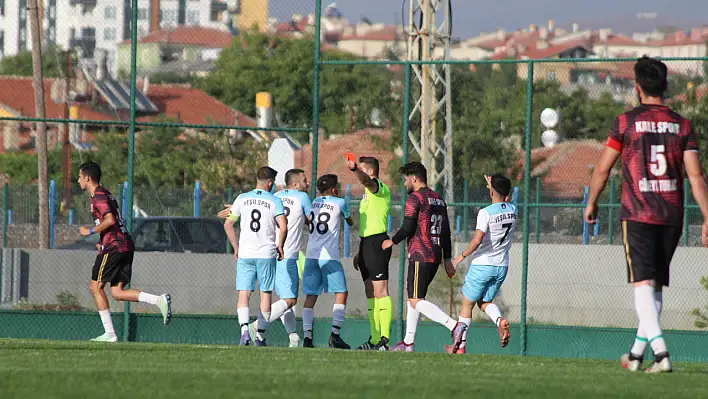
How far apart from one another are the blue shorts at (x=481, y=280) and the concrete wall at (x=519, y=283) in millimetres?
5196

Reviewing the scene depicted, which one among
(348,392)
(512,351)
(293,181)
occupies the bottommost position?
(512,351)

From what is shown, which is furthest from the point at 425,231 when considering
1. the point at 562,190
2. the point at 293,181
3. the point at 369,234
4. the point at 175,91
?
the point at 175,91

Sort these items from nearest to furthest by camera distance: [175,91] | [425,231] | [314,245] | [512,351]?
[425,231]
[314,245]
[512,351]
[175,91]

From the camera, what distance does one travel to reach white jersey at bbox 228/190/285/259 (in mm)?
13680

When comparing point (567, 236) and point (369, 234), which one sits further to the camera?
point (567, 236)

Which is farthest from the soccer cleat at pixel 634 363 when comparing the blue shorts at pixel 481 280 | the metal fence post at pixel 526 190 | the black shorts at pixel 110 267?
the black shorts at pixel 110 267

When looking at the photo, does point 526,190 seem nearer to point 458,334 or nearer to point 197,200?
point 458,334

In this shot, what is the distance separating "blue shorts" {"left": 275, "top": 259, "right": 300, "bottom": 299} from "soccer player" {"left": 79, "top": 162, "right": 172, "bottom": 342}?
46.7 inches

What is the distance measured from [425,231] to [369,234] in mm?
842

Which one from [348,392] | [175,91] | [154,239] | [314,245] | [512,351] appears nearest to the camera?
[348,392]

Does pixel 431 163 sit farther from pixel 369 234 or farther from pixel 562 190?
pixel 369 234

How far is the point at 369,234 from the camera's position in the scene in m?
13.8

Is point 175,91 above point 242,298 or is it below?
above

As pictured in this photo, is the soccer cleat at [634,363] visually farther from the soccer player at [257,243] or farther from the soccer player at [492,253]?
the soccer player at [257,243]
